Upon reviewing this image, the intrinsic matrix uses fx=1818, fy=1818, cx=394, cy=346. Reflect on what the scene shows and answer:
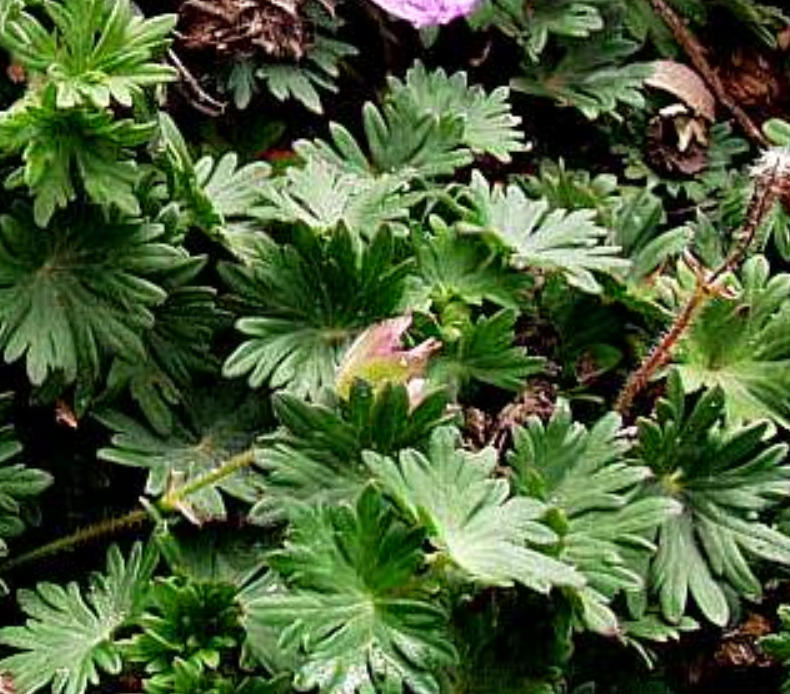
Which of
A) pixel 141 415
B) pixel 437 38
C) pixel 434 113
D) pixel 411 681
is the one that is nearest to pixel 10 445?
pixel 141 415

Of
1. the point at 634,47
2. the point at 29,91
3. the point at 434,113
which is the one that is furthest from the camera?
the point at 634,47

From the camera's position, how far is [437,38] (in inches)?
80.6

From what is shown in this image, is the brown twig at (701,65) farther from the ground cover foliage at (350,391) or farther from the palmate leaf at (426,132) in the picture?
the palmate leaf at (426,132)

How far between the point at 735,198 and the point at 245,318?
1.99 feet

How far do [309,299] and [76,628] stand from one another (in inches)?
14.1

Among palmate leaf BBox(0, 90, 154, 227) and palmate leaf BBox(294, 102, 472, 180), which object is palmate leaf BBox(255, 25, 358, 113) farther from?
palmate leaf BBox(0, 90, 154, 227)

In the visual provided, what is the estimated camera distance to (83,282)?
159 cm

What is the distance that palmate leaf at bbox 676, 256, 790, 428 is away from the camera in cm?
167

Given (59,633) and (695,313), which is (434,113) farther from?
(59,633)

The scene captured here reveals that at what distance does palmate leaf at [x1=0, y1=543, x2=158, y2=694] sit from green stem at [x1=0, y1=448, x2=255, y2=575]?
34 mm

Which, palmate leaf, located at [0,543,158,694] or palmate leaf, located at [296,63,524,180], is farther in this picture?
palmate leaf, located at [296,63,524,180]

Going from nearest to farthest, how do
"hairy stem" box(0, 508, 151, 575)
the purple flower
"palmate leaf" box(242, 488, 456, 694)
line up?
"palmate leaf" box(242, 488, 456, 694)
"hairy stem" box(0, 508, 151, 575)
the purple flower

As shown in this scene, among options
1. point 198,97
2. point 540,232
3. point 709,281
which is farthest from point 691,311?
point 198,97

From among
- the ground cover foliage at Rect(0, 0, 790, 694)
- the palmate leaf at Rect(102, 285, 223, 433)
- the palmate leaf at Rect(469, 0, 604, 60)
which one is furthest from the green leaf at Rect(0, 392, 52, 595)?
the palmate leaf at Rect(469, 0, 604, 60)
